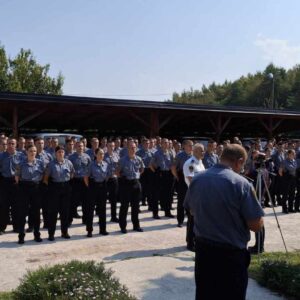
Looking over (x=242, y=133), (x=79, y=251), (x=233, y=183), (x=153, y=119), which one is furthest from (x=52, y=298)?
(x=242, y=133)

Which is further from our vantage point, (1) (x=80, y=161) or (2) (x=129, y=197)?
(1) (x=80, y=161)

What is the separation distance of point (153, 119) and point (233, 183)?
48.2ft

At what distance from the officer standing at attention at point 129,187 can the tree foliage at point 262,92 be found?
51.2 meters

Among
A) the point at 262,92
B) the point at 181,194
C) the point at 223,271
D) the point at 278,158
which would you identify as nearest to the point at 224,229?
the point at 223,271

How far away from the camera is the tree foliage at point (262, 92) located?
68.2m

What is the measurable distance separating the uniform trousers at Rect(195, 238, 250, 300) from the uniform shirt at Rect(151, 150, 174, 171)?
8249 mm

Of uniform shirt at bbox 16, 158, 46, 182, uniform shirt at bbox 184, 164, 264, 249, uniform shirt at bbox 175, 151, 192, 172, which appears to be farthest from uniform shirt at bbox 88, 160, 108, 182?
uniform shirt at bbox 184, 164, 264, 249

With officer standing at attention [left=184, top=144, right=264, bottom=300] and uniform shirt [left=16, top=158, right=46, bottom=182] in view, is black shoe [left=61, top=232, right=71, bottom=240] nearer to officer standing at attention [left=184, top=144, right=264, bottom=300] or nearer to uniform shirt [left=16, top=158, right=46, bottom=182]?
uniform shirt [left=16, top=158, right=46, bottom=182]

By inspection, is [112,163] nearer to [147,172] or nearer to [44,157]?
[44,157]

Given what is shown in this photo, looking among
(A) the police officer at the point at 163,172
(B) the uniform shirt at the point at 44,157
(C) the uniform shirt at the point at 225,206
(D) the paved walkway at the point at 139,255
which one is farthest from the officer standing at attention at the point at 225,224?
(A) the police officer at the point at 163,172

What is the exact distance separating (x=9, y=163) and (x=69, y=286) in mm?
5352

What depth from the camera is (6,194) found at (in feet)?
31.1

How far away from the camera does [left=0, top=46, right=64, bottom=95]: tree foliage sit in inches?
1601

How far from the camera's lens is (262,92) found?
72188mm
